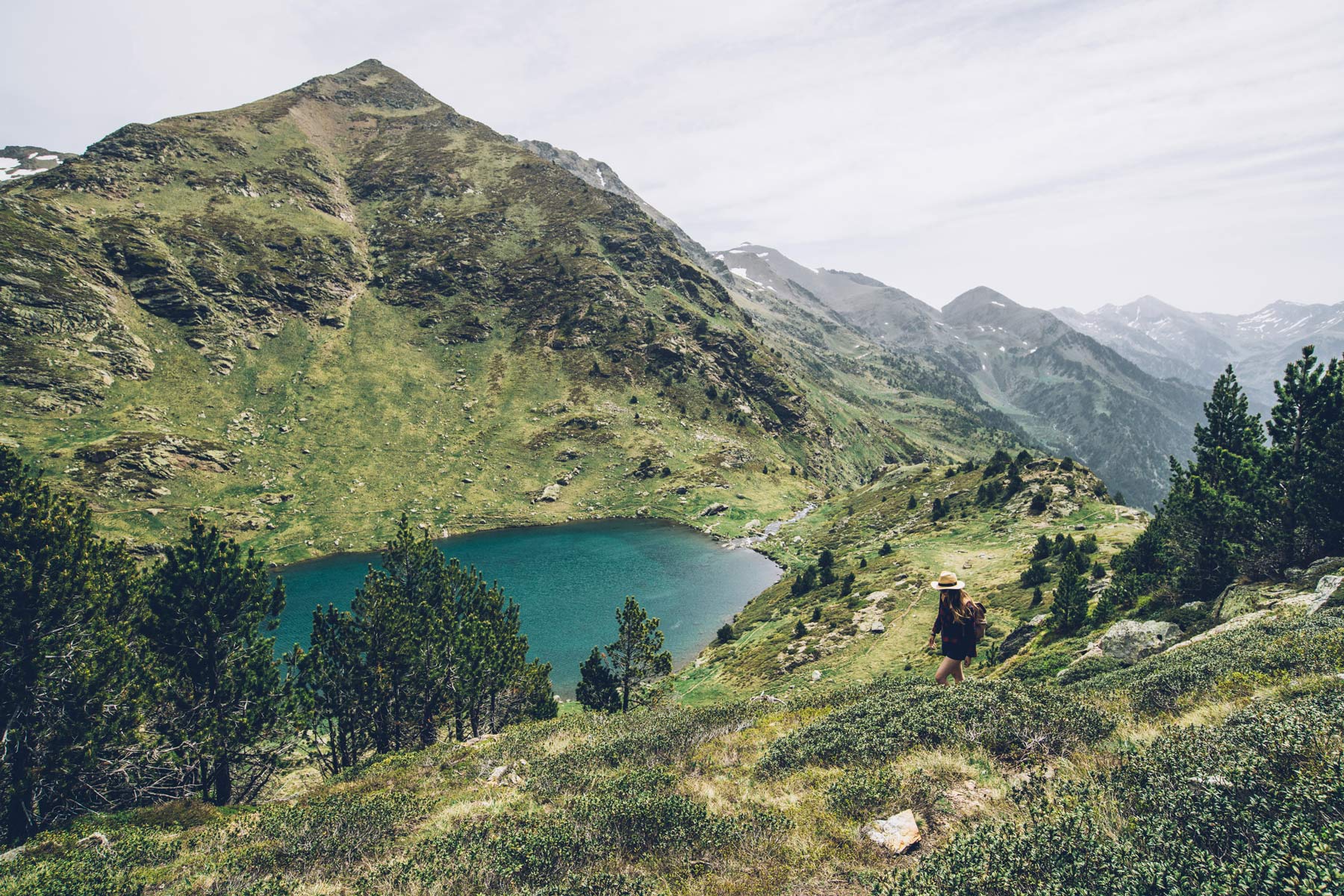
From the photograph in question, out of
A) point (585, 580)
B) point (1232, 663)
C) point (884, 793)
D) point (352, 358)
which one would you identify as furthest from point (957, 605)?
point (352, 358)

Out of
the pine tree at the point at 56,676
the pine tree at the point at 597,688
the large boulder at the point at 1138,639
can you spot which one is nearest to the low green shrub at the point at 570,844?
the pine tree at the point at 56,676

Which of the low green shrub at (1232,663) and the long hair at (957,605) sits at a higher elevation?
the long hair at (957,605)

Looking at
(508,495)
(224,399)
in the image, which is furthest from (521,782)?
(224,399)

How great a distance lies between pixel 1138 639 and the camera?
20875 mm

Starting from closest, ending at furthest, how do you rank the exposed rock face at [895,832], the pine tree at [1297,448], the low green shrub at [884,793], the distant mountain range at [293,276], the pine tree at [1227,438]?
1. the exposed rock face at [895,832]
2. the low green shrub at [884,793]
3. the pine tree at [1297,448]
4. the pine tree at [1227,438]
5. the distant mountain range at [293,276]

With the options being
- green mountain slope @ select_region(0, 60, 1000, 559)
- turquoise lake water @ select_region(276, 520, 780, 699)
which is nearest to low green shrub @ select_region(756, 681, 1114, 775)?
turquoise lake water @ select_region(276, 520, 780, 699)

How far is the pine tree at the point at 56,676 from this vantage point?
58.5ft

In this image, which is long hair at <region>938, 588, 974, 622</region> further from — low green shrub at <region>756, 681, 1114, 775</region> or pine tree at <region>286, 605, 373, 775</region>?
pine tree at <region>286, 605, 373, 775</region>

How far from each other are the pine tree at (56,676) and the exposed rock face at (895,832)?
25618mm

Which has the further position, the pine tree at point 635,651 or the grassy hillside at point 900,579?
the grassy hillside at point 900,579

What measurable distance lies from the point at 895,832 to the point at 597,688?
31.8m

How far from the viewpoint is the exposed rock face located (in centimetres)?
899

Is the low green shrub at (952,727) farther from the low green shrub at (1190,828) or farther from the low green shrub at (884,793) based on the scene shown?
the low green shrub at (1190,828)

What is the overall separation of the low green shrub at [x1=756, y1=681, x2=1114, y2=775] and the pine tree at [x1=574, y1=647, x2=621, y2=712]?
24.8 metres
